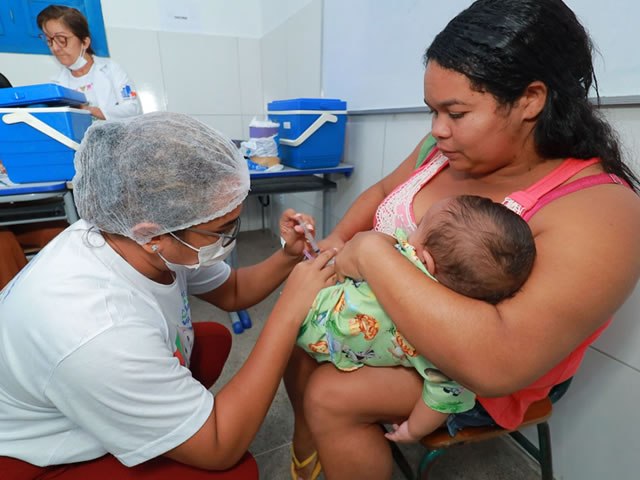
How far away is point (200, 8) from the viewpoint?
10.4ft

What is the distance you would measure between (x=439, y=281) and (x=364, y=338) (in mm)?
203

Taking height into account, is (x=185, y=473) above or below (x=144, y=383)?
below

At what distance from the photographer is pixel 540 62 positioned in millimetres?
715

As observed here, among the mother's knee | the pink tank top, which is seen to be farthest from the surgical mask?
the pink tank top

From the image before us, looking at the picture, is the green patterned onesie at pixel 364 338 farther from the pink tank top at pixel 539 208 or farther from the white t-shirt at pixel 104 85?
the white t-shirt at pixel 104 85

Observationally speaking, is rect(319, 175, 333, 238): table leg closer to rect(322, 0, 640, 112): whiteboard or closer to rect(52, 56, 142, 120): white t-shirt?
→ rect(322, 0, 640, 112): whiteboard

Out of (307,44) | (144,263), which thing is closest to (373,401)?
(144,263)

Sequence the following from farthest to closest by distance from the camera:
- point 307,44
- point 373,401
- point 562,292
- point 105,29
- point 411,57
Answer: point 105,29, point 307,44, point 411,57, point 373,401, point 562,292

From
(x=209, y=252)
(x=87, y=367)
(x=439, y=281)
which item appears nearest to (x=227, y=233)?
(x=209, y=252)

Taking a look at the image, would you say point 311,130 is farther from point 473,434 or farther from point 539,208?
point 473,434

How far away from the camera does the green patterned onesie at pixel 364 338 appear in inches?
29.5

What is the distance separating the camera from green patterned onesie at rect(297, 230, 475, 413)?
2.45 ft

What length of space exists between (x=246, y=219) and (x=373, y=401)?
324cm

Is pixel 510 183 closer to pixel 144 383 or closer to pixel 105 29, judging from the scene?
pixel 144 383
